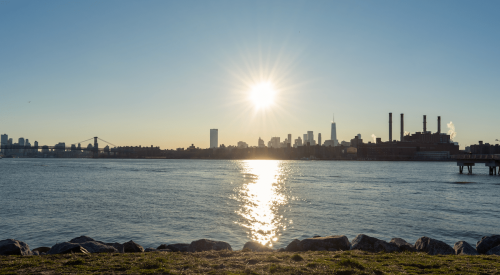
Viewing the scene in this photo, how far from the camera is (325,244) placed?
16.8 meters

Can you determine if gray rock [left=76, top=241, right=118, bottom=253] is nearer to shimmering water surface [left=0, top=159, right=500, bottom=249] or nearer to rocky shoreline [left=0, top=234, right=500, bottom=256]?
rocky shoreline [left=0, top=234, right=500, bottom=256]

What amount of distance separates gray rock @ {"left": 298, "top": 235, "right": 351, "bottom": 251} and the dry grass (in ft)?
7.82

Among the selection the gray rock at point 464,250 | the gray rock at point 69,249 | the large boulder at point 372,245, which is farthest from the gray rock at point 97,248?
the gray rock at point 464,250

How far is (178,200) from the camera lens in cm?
4072

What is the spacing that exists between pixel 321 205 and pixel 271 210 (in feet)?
20.6

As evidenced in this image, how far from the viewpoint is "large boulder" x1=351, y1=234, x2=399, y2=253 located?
16172 millimetres

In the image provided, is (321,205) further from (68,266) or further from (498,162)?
(498,162)

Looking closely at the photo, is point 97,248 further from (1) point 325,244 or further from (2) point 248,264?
(1) point 325,244

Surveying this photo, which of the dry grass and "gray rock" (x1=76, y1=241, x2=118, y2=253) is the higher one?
the dry grass

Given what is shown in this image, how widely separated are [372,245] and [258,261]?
6.72 meters

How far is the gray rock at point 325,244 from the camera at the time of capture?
54.5 ft

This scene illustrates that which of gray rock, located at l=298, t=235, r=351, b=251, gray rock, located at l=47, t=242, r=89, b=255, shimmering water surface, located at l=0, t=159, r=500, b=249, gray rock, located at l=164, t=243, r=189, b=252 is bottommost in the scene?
shimmering water surface, located at l=0, t=159, r=500, b=249

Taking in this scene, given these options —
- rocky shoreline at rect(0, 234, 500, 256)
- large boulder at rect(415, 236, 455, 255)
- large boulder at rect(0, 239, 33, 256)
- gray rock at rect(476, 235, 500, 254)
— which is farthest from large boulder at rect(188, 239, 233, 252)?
gray rock at rect(476, 235, 500, 254)

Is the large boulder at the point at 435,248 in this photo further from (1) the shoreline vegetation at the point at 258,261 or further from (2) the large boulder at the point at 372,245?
(2) the large boulder at the point at 372,245
